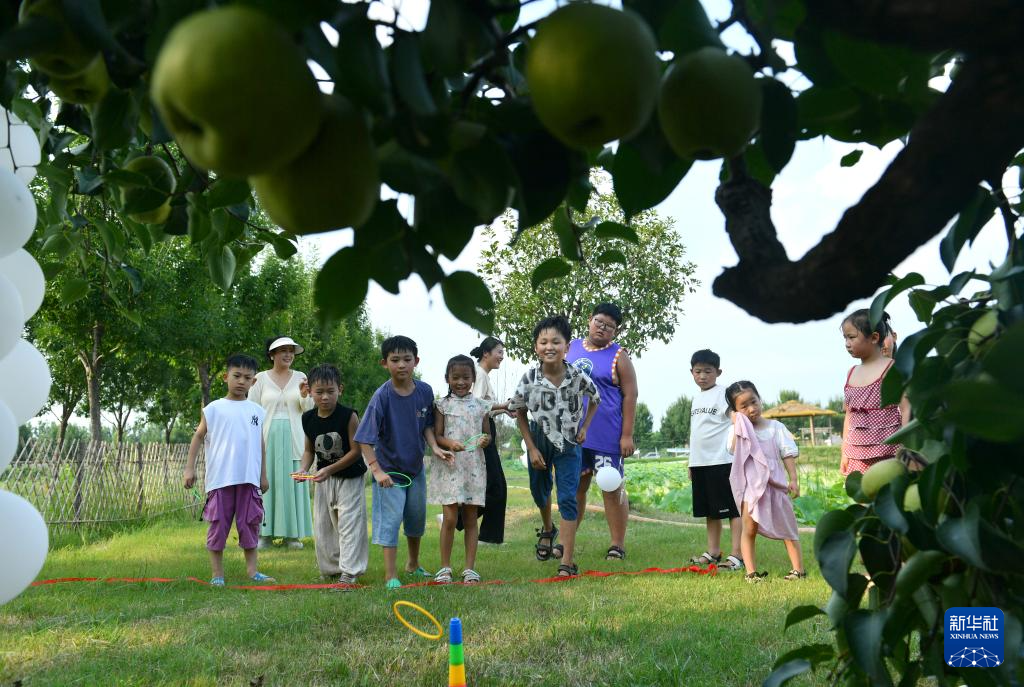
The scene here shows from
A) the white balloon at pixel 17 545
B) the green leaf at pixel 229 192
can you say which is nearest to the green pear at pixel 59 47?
the green leaf at pixel 229 192

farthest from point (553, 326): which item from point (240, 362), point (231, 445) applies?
point (231, 445)

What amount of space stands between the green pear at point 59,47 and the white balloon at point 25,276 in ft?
8.11

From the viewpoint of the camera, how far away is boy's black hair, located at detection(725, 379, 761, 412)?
5.86 m

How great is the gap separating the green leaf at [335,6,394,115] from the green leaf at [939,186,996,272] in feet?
3.28

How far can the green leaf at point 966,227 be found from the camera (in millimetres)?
1253

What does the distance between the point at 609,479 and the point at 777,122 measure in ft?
16.4

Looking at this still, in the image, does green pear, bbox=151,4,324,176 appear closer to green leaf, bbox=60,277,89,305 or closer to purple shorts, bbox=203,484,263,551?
green leaf, bbox=60,277,89,305

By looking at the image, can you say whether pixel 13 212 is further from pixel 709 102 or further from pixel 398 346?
pixel 398 346

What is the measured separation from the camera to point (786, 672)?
1.37 metres

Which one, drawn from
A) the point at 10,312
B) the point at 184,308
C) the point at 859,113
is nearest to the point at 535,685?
the point at 10,312

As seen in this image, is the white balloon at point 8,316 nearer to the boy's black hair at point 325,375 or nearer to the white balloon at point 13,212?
the white balloon at point 13,212

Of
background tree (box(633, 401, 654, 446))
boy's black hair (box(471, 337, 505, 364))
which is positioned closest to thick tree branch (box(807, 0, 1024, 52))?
boy's black hair (box(471, 337, 505, 364))

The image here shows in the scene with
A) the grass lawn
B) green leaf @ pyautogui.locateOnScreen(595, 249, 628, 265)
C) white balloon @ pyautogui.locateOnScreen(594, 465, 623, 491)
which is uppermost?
green leaf @ pyautogui.locateOnScreen(595, 249, 628, 265)

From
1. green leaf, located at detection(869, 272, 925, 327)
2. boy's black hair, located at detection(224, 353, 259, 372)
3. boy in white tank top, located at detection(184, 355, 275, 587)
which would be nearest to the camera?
green leaf, located at detection(869, 272, 925, 327)
